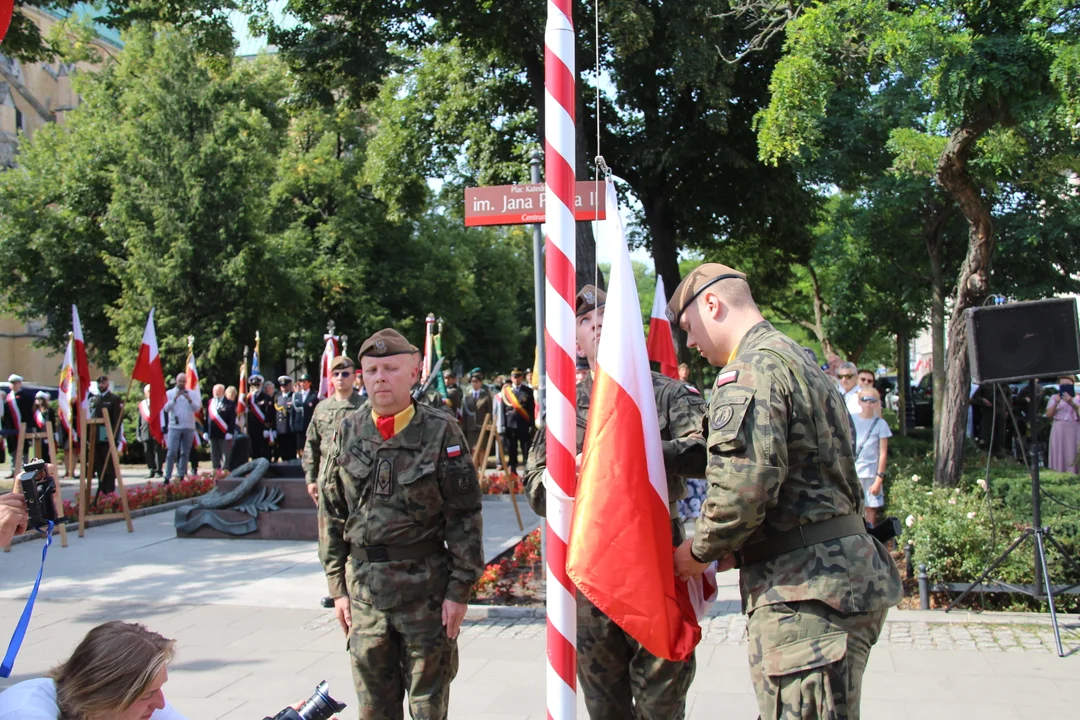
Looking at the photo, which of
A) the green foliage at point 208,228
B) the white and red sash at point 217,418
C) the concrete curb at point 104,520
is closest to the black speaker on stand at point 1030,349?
the concrete curb at point 104,520

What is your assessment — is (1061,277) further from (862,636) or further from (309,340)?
(309,340)

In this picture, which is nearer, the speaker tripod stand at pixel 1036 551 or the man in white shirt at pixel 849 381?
the speaker tripod stand at pixel 1036 551

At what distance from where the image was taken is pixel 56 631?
7488mm

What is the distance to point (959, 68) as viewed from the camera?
25.0 feet

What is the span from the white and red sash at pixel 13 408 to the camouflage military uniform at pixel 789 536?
1895 centimetres

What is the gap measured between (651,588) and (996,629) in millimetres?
5063

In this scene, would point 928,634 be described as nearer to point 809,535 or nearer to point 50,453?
point 809,535

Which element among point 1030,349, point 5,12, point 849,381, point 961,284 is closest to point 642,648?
point 5,12

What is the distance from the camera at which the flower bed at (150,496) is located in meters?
13.3

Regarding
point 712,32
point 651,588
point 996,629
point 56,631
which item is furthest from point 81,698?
point 712,32

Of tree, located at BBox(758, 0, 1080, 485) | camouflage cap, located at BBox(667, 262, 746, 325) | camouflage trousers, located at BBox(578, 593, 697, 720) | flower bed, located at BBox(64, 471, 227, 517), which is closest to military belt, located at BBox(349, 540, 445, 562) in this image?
camouflage trousers, located at BBox(578, 593, 697, 720)

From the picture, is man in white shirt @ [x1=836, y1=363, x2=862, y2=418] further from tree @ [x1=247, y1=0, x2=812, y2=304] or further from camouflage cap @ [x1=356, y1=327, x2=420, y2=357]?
camouflage cap @ [x1=356, y1=327, x2=420, y2=357]

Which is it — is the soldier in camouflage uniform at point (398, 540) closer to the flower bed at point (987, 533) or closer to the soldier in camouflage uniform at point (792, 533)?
the soldier in camouflage uniform at point (792, 533)

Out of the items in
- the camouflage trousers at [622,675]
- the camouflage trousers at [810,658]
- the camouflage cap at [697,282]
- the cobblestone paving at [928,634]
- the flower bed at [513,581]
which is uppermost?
the camouflage cap at [697,282]
